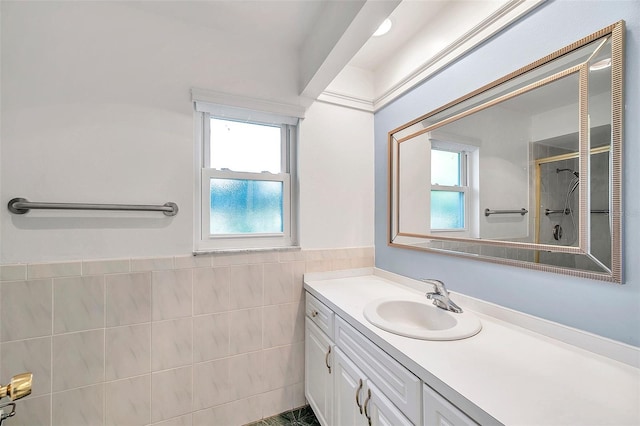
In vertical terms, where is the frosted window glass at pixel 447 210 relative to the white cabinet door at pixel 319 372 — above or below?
above

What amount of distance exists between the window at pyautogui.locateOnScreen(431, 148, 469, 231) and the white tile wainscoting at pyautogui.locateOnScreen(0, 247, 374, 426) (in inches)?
29.2

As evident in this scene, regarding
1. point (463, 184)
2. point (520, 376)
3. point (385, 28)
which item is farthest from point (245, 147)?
point (520, 376)

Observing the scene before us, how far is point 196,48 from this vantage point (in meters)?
1.42

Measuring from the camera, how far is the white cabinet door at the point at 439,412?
63 centimetres

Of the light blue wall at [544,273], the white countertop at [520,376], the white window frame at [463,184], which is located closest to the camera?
the white countertop at [520,376]

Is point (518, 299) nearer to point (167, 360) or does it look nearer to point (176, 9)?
point (167, 360)

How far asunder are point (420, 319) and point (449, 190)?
681mm

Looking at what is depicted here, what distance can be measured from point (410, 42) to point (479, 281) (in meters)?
1.38

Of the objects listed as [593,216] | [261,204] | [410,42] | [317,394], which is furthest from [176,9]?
[317,394]

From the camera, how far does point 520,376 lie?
69cm

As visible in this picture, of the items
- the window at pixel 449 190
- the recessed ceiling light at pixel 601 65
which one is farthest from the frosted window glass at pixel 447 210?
the recessed ceiling light at pixel 601 65

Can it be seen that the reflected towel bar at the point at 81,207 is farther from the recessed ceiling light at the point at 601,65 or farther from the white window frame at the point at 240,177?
the recessed ceiling light at the point at 601,65

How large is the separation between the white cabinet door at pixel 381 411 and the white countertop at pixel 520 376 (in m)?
0.18

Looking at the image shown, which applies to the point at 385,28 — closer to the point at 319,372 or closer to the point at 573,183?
the point at 573,183
